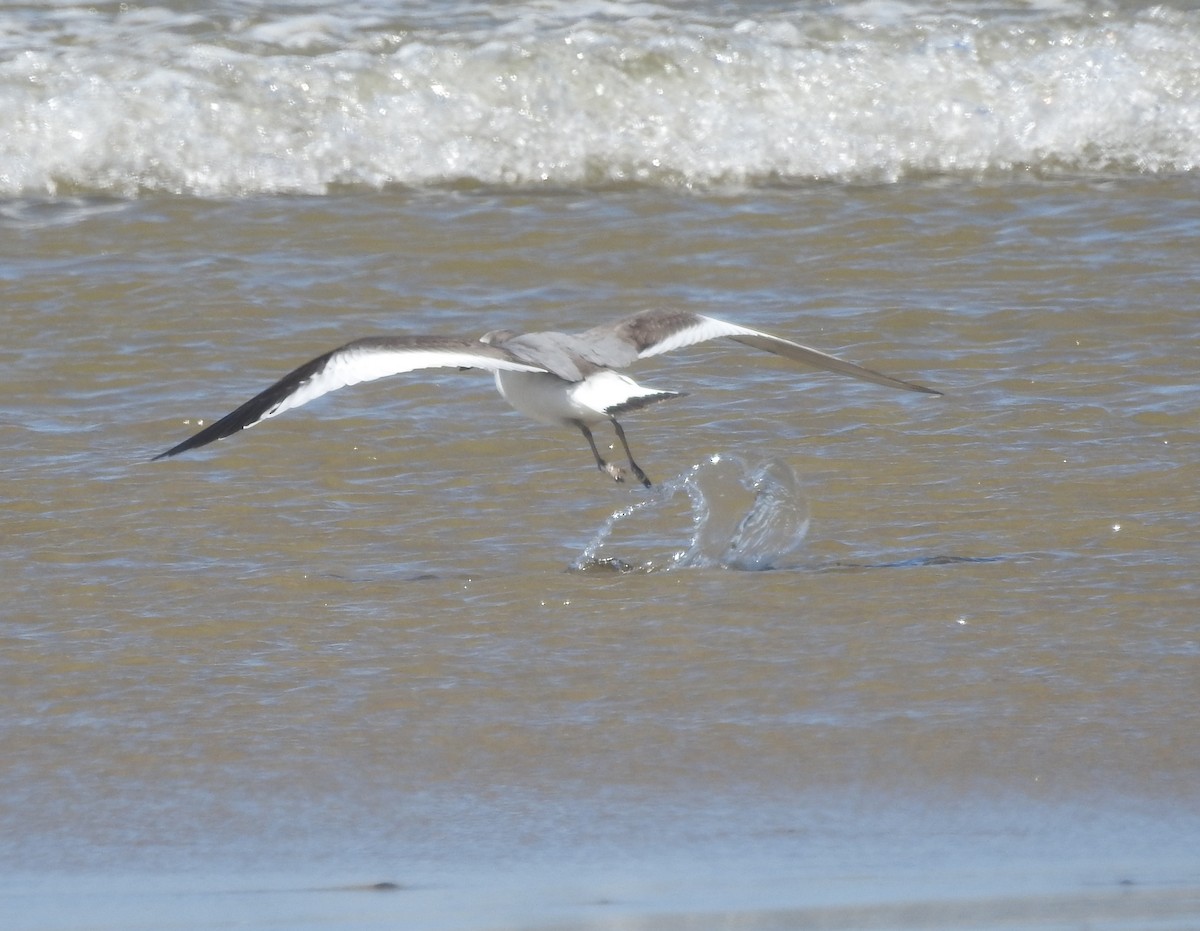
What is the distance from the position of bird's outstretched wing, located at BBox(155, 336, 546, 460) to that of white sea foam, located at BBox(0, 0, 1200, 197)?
466 cm

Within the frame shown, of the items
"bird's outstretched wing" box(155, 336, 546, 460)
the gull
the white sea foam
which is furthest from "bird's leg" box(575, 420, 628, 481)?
the white sea foam

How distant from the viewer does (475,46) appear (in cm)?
1088

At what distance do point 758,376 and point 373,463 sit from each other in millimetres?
1679

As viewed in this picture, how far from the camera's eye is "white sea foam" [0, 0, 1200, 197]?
398 inches

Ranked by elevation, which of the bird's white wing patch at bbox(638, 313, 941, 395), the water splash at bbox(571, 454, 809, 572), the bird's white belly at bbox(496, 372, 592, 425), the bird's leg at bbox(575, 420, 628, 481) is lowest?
the water splash at bbox(571, 454, 809, 572)

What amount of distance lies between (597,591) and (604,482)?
1104 millimetres

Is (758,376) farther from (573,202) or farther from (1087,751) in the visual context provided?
(1087,751)

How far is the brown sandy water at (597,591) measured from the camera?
11.6 ft

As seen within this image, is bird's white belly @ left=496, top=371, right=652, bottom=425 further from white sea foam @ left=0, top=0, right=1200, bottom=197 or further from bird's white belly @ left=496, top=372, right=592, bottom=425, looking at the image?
white sea foam @ left=0, top=0, right=1200, bottom=197

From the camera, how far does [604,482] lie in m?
6.32

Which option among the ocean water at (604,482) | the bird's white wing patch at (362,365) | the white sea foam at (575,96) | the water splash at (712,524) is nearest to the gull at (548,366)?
the bird's white wing patch at (362,365)

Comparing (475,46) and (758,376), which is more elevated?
(475,46)

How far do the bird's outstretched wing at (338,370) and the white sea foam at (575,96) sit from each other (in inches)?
183

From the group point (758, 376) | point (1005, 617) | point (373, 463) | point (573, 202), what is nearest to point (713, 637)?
point (1005, 617)
